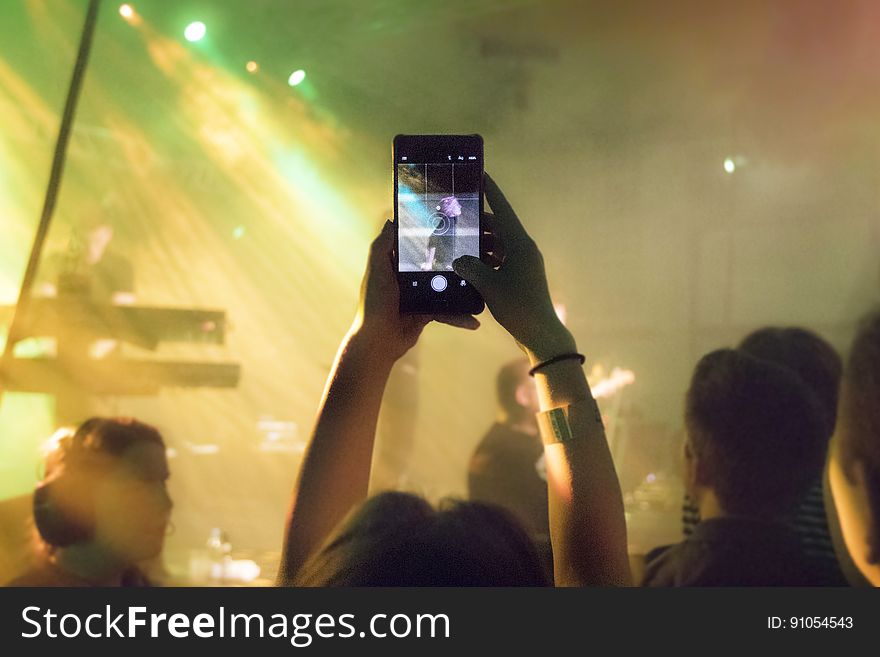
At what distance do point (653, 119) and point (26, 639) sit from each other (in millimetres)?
810

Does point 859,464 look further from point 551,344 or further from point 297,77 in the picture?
point 297,77

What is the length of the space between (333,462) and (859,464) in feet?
1.85

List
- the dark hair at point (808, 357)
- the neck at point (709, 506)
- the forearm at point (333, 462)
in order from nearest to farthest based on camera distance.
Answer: the forearm at point (333, 462) → the neck at point (709, 506) → the dark hair at point (808, 357)

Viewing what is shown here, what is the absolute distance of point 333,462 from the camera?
0.47 m

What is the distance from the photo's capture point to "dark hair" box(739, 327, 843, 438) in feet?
2.35

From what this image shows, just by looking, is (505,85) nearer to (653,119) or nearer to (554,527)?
(653,119)

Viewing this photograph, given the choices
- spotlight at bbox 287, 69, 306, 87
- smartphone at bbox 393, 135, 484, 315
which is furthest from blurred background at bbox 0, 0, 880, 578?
smartphone at bbox 393, 135, 484, 315

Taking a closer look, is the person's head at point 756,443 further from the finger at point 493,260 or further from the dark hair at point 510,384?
the finger at point 493,260

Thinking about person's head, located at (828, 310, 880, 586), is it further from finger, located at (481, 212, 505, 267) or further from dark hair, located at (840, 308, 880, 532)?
finger, located at (481, 212, 505, 267)

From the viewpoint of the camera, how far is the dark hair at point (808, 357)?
2.35 feet

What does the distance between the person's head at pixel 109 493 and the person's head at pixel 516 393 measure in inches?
14.4

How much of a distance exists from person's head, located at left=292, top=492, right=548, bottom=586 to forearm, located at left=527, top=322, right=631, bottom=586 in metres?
0.04

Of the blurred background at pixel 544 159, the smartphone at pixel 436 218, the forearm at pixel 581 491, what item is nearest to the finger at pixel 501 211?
the smartphone at pixel 436 218

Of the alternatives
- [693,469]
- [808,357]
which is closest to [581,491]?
[693,469]
